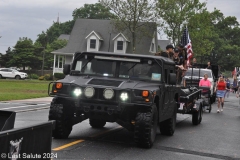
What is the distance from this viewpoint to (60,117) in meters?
8.98

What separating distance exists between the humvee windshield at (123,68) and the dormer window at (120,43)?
44.8m

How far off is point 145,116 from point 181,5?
41.6 m

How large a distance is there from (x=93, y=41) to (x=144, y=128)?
156 ft

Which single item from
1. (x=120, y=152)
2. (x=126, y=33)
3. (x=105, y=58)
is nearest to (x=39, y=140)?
(x=120, y=152)

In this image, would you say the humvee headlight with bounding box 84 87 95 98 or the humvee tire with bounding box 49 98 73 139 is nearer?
the humvee headlight with bounding box 84 87 95 98

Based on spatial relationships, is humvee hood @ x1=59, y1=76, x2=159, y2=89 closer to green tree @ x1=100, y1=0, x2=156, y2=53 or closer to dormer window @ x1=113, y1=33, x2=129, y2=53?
green tree @ x1=100, y1=0, x2=156, y2=53

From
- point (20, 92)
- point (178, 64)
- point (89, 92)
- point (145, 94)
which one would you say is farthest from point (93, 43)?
point (145, 94)

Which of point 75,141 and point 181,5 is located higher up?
point 181,5

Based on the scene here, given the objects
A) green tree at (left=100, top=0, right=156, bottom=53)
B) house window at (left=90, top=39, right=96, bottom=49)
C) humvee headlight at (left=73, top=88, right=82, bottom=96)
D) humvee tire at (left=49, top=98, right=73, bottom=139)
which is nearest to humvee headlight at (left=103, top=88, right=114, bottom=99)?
humvee headlight at (left=73, top=88, right=82, bottom=96)

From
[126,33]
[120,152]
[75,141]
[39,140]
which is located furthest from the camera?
[126,33]

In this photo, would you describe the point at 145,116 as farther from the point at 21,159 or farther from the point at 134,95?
the point at 21,159

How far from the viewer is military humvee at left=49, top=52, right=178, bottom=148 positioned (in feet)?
28.1

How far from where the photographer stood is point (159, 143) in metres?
9.95

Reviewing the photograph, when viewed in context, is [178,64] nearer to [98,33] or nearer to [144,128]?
[144,128]
